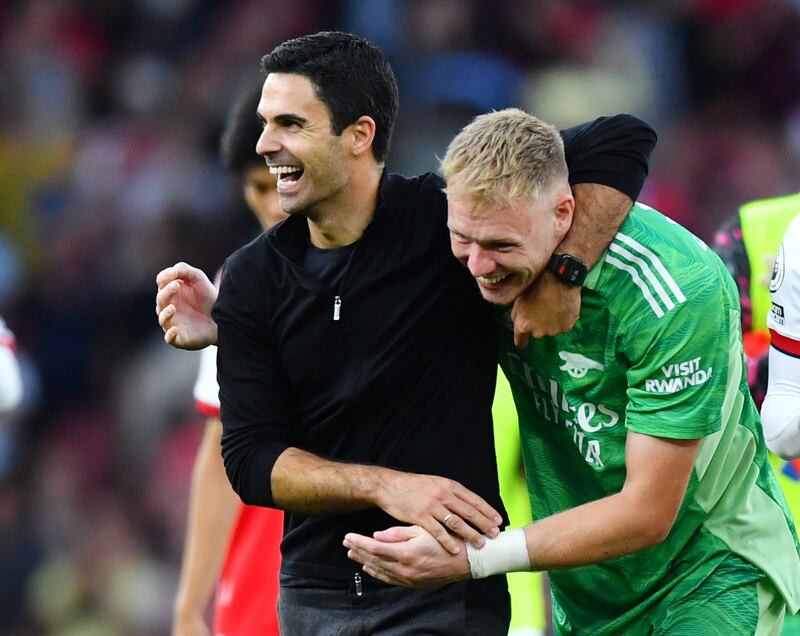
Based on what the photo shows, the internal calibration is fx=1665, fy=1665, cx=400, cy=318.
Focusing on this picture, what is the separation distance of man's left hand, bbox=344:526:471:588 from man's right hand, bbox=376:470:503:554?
2 cm

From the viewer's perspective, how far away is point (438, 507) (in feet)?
12.0

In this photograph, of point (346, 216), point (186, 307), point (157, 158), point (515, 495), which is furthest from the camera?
point (157, 158)

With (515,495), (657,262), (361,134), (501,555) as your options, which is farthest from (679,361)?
(515,495)

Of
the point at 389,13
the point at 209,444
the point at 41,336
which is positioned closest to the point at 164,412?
the point at 41,336

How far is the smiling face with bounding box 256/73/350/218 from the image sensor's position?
12.7ft

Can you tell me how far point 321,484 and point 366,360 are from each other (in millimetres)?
309

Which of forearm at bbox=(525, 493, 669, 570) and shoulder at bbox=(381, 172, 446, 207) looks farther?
shoulder at bbox=(381, 172, 446, 207)

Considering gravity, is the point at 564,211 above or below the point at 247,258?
above

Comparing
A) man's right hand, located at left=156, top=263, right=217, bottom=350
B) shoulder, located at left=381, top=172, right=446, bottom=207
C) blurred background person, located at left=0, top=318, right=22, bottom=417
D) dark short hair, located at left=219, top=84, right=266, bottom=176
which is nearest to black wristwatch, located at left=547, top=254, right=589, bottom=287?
shoulder, located at left=381, top=172, right=446, bottom=207

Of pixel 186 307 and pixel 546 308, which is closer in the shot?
pixel 546 308

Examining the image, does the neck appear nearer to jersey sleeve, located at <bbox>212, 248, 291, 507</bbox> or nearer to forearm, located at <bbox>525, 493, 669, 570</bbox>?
jersey sleeve, located at <bbox>212, 248, 291, 507</bbox>

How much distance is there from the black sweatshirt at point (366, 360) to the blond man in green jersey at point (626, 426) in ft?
0.49

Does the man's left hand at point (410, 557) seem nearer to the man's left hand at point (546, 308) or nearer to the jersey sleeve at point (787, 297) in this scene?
the man's left hand at point (546, 308)

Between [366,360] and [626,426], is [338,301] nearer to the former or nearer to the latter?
[366,360]
